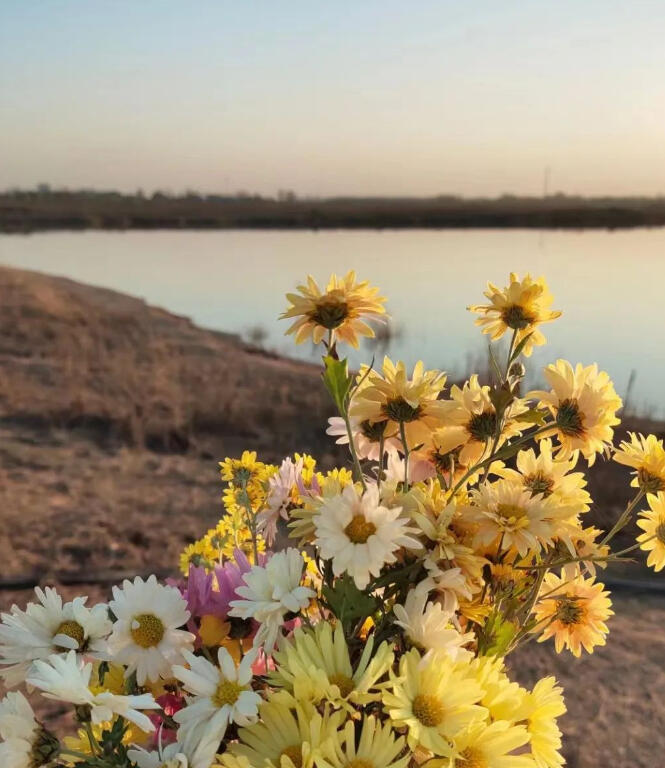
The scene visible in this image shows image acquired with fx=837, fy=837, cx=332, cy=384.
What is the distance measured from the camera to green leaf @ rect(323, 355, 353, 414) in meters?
0.61

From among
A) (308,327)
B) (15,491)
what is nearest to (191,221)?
(15,491)

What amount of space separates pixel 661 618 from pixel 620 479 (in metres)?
1.15

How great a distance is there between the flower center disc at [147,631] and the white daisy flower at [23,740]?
10 cm

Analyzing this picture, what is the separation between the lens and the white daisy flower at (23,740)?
0.50m

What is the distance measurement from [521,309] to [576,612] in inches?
11.2

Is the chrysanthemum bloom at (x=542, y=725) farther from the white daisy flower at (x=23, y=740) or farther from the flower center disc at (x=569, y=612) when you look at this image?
the white daisy flower at (x=23, y=740)

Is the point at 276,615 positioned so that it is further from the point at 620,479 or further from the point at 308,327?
the point at 620,479

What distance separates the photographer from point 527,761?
54 centimetres

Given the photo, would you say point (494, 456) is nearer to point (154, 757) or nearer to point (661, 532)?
point (661, 532)

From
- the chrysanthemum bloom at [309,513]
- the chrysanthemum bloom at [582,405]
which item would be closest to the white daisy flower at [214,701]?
the chrysanthemum bloom at [309,513]

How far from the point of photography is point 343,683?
55 cm

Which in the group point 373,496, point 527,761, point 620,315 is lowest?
point 620,315

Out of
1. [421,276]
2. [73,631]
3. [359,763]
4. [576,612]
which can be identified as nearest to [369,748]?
[359,763]

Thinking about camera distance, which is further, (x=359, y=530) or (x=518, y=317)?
(x=518, y=317)
